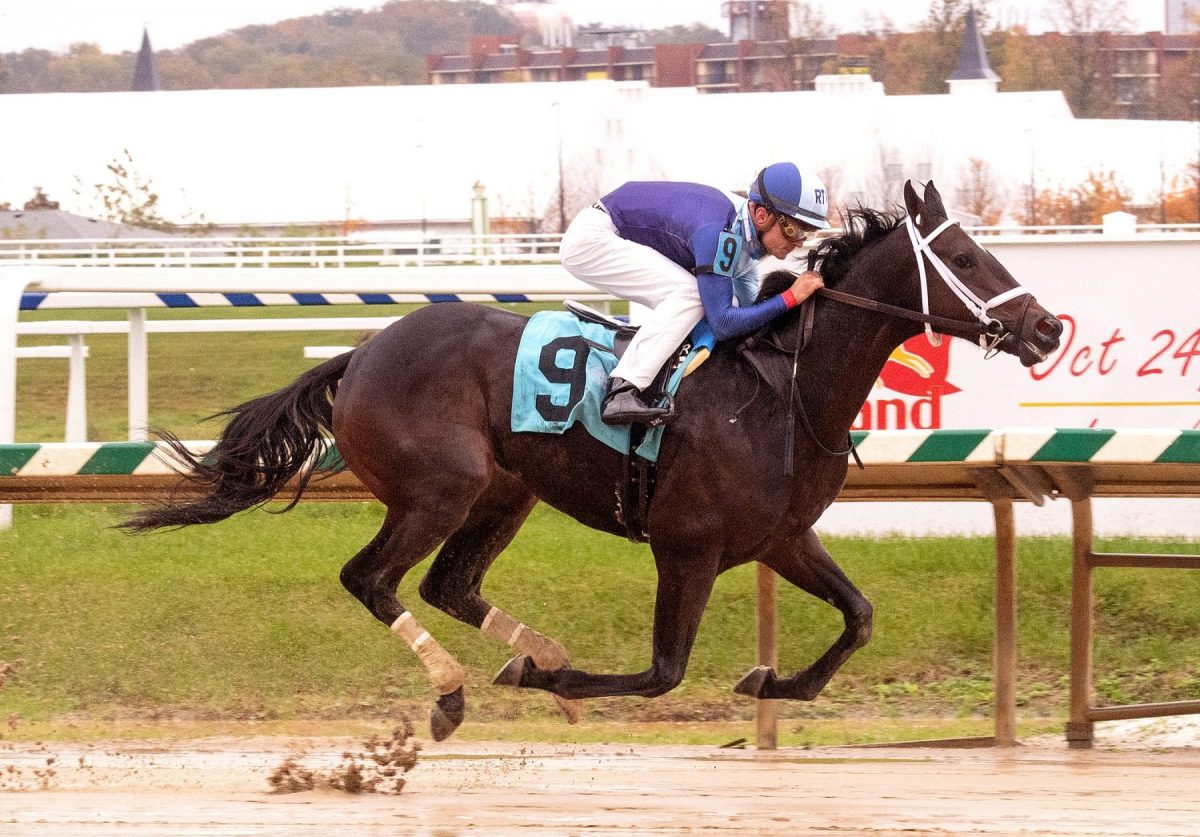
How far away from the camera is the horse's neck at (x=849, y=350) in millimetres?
4344

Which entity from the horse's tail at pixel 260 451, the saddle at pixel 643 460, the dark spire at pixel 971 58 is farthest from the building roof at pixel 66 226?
the saddle at pixel 643 460

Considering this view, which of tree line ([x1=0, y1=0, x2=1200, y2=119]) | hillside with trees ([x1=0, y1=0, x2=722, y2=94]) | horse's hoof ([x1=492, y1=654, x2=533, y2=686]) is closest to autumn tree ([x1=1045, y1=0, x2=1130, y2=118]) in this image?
tree line ([x1=0, y1=0, x2=1200, y2=119])

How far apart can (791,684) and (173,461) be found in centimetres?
211

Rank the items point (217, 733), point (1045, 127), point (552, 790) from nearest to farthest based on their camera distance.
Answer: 1. point (552, 790)
2. point (217, 733)
3. point (1045, 127)

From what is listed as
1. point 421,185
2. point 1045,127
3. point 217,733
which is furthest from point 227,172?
point 217,733

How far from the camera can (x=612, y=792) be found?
13.8 feet

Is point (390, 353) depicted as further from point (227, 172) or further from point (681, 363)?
point (227, 172)

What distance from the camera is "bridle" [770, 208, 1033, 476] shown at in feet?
13.7

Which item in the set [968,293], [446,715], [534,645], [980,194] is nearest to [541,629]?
[534,645]

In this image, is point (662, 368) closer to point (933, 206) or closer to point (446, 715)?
point (933, 206)

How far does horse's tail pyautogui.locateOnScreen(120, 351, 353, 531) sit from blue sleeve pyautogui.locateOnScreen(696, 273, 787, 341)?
122 cm

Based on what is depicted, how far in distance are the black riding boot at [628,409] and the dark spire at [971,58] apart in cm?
5806

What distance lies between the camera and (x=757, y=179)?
4.34m

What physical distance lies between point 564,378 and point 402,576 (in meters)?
0.79
